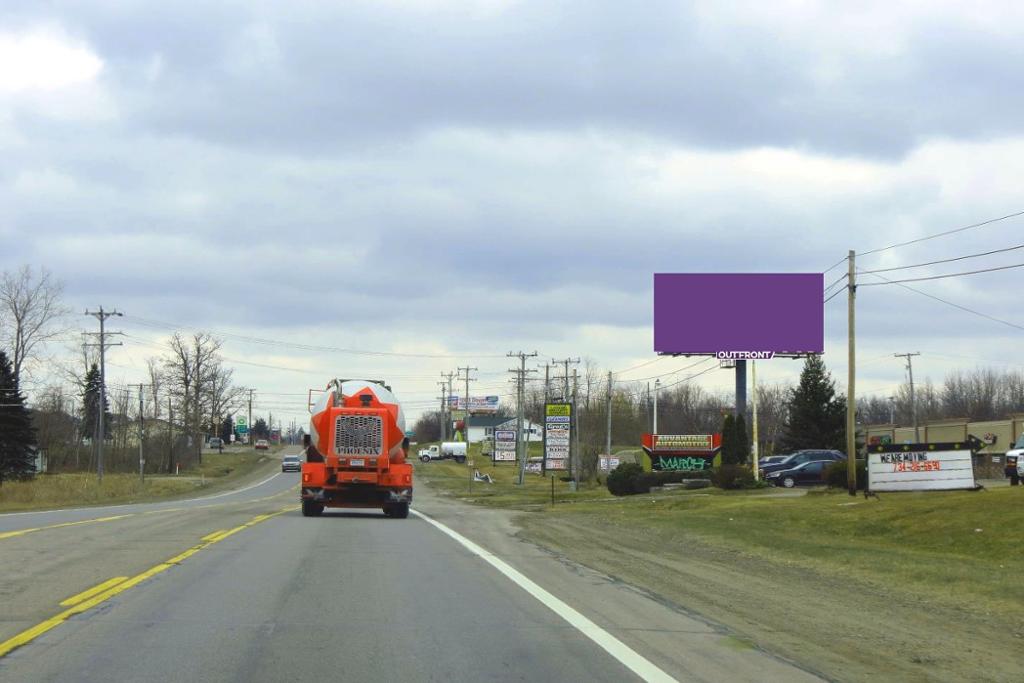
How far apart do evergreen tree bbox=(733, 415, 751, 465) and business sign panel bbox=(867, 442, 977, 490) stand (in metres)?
31.4

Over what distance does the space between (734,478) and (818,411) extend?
32.2 metres

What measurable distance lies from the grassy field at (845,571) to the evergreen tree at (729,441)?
27706 mm

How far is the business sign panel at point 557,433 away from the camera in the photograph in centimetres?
5922

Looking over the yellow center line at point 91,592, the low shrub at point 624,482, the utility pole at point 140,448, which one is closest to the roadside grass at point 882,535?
the yellow center line at point 91,592

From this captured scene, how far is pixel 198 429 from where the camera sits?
120750 millimetres

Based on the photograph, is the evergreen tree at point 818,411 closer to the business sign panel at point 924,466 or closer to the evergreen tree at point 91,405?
the business sign panel at point 924,466

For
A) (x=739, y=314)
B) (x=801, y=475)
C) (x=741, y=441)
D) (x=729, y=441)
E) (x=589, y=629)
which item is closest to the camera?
(x=589, y=629)

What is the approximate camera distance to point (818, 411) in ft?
257

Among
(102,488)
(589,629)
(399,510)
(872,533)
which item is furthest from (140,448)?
(589,629)

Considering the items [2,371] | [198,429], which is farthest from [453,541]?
[198,429]

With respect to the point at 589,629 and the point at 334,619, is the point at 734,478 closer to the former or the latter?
the point at 589,629

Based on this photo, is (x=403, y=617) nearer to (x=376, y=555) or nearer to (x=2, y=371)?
(x=376, y=555)

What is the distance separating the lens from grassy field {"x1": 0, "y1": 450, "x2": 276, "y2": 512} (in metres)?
53.0

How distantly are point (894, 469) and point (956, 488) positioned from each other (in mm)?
1745
